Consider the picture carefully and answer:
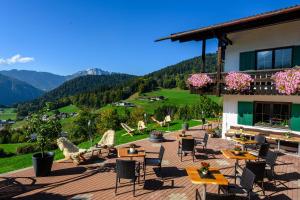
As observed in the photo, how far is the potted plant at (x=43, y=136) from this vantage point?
7.50m

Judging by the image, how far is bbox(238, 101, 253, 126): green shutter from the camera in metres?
12.5

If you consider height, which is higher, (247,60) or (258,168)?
(247,60)

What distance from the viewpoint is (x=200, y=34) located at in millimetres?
12906

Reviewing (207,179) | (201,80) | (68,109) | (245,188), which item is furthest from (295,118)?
(68,109)

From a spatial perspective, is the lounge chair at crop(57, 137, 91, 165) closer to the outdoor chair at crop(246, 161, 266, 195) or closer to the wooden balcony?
the outdoor chair at crop(246, 161, 266, 195)

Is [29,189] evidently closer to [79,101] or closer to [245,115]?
[245,115]

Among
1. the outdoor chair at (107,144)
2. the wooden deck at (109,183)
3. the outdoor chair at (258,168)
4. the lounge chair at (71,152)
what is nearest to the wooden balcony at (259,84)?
the wooden deck at (109,183)

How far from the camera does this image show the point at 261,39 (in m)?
12.2

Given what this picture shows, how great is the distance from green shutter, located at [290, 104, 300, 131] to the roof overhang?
3706 mm

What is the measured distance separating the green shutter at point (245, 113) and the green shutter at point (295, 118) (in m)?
1.86

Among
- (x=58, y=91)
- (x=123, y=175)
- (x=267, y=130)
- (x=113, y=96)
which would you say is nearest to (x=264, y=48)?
(x=267, y=130)

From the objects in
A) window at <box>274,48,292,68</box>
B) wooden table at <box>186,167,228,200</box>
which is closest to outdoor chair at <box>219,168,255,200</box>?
wooden table at <box>186,167,228,200</box>

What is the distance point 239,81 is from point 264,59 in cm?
227

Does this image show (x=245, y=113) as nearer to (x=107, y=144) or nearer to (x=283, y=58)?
(x=283, y=58)
